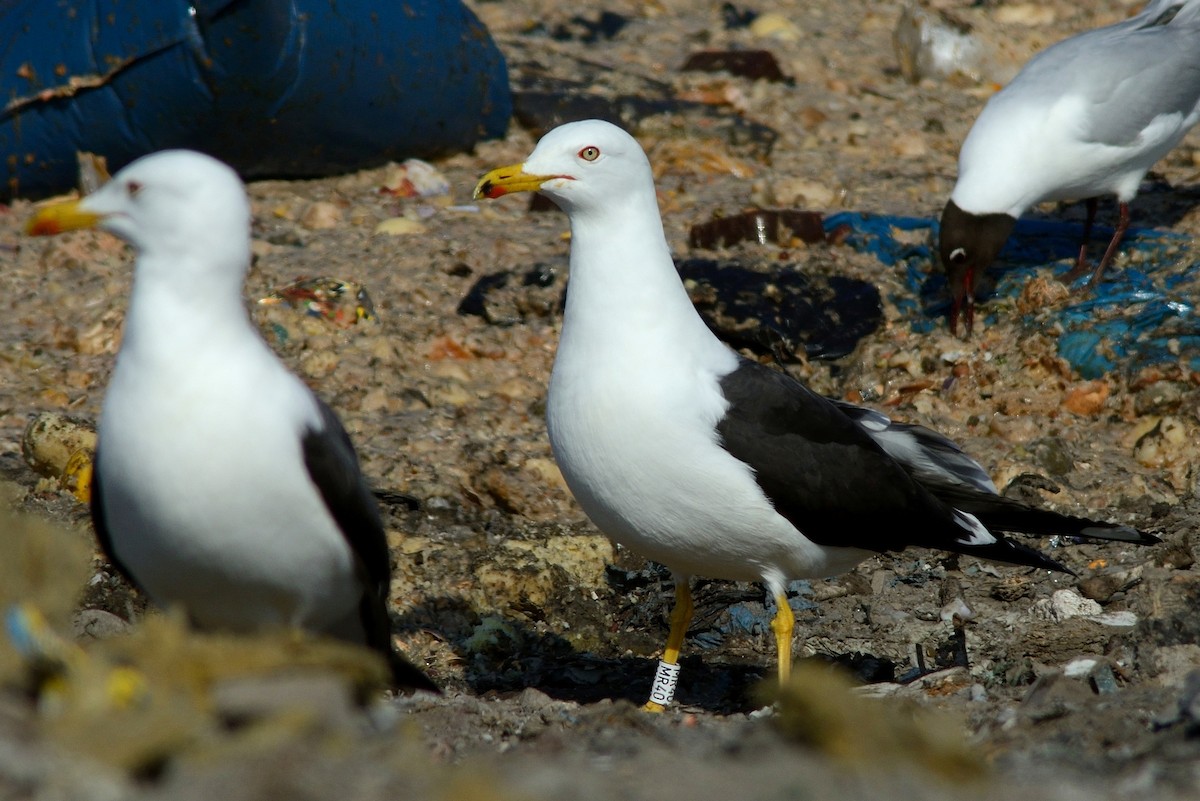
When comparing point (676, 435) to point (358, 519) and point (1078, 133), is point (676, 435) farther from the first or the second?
point (1078, 133)

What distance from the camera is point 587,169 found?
3914 mm

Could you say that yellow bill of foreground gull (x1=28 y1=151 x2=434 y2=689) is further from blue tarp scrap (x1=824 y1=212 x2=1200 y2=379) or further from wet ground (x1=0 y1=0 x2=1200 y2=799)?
blue tarp scrap (x1=824 y1=212 x2=1200 y2=379)

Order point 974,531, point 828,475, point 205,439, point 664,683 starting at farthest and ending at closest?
point 974,531
point 664,683
point 828,475
point 205,439

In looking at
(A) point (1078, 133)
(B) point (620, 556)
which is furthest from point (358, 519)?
(A) point (1078, 133)

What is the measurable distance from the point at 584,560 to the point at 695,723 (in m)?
1.31

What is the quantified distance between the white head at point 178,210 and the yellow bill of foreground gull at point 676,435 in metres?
1.07

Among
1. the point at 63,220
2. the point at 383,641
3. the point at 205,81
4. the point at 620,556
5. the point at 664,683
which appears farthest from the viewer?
the point at 205,81

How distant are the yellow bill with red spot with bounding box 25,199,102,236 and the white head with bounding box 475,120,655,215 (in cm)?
121

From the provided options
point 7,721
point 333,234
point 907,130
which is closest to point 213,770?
point 7,721

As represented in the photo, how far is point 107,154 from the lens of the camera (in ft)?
23.9

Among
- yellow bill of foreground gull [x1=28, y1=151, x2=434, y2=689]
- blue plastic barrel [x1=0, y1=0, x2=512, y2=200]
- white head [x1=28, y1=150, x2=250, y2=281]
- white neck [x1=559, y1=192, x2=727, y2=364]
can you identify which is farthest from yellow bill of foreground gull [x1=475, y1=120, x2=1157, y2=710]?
blue plastic barrel [x1=0, y1=0, x2=512, y2=200]

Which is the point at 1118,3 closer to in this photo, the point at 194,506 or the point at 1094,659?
the point at 1094,659

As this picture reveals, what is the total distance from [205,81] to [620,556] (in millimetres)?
3594

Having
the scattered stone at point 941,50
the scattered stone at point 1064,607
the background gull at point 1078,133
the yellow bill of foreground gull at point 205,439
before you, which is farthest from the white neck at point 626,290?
the scattered stone at point 941,50
